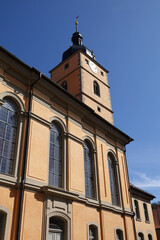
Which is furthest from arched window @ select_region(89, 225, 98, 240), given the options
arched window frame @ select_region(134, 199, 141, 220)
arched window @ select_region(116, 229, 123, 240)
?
arched window frame @ select_region(134, 199, 141, 220)

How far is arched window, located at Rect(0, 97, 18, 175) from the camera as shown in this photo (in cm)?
1046

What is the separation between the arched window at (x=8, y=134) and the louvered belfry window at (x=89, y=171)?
5.63 m

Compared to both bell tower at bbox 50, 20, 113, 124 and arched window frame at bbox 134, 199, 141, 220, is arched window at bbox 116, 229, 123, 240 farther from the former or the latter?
bell tower at bbox 50, 20, 113, 124

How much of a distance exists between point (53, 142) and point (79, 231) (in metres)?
4.79

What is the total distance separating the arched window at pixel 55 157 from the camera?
12.5 metres

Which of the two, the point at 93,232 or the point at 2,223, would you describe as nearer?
the point at 2,223

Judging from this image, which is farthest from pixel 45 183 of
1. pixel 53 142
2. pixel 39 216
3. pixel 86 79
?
pixel 86 79

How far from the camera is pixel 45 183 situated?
1130cm

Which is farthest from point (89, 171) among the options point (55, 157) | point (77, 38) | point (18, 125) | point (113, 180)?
point (77, 38)

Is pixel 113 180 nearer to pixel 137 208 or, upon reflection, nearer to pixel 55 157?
pixel 137 208

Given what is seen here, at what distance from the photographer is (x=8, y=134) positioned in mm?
11141

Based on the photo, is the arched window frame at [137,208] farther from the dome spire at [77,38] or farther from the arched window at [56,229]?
the dome spire at [77,38]

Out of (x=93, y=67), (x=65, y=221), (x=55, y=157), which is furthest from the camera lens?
(x=93, y=67)

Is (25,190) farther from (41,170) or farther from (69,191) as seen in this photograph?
(69,191)
